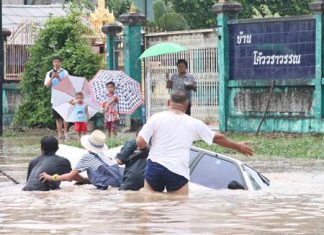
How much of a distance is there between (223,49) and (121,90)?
2.55 metres

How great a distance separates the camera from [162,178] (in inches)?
504

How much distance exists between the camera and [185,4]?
4797 cm

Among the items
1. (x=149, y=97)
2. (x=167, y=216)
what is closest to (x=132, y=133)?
(x=149, y=97)

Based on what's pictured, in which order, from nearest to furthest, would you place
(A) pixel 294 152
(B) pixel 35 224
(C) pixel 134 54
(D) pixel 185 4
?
(B) pixel 35 224, (A) pixel 294 152, (C) pixel 134 54, (D) pixel 185 4

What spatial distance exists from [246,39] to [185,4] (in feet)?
74.3

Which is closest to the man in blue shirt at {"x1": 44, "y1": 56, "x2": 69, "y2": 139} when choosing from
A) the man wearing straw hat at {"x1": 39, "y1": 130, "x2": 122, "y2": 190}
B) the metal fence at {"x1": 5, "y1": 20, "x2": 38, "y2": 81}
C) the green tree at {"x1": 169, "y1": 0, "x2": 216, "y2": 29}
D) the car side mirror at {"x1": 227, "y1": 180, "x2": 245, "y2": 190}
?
the metal fence at {"x1": 5, "y1": 20, "x2": 38, "y2": 81}

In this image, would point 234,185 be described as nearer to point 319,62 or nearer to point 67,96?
point 319,62

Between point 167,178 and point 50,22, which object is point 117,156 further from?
point 50,22

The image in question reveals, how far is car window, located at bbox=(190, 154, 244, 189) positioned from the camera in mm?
13500

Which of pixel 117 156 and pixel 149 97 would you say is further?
pixel 149 97

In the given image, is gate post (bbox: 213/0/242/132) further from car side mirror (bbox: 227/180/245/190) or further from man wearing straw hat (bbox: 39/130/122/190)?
car side mirror (bbox: 227/180/245/190)

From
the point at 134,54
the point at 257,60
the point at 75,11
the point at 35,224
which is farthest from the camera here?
the point at 75,11

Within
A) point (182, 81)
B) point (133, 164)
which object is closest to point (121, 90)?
point (182, 81)

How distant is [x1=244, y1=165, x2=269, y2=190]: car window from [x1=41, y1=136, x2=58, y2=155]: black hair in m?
2.38
